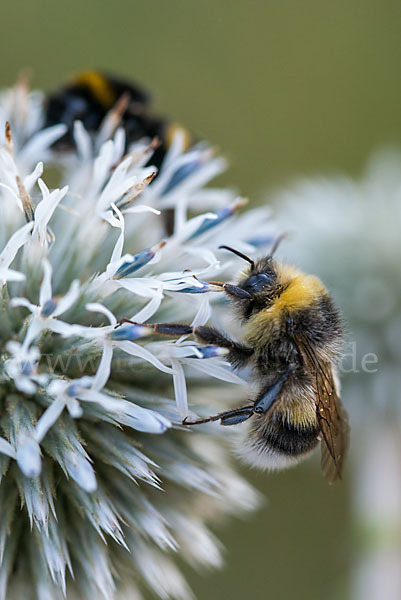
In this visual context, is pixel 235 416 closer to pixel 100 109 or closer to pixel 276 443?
pixel 276 443

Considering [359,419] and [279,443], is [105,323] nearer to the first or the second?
[279,443]

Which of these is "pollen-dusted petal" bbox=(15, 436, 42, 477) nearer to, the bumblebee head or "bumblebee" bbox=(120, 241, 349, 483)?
"bumblebee" bbox=(120, 241, 349, 483)

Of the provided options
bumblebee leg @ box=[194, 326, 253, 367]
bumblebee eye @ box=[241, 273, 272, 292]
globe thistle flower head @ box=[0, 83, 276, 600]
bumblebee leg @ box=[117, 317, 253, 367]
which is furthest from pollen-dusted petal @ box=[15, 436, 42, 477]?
bumblebee eye @ box=[241, 273, 272, 292]

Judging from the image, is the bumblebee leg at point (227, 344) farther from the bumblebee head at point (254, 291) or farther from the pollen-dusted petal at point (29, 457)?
the pollen-dusted petal at point (29, 457)

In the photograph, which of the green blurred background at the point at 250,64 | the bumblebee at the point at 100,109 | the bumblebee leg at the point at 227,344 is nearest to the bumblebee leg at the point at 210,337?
the bumblebee leg at the point at 227,344

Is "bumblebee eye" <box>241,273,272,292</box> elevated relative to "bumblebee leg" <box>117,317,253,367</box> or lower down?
elevated
